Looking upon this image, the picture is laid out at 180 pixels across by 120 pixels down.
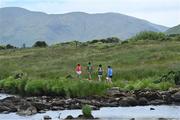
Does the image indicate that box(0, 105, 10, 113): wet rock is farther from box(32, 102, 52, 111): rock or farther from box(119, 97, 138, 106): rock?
box(119, 97, 138, 106): rock

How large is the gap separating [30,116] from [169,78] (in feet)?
65.9

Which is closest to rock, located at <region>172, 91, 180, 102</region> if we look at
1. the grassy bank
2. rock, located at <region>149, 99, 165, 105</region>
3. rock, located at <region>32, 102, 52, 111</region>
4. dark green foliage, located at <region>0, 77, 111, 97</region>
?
rock, located at <region>149, 99, 165, 105</region>

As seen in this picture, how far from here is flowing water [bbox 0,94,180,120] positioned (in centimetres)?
4466

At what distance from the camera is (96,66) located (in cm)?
9069

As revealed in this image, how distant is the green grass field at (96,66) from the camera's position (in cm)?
6381

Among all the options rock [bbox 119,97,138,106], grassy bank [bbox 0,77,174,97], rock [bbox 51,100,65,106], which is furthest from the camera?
grassy bank [bbox 0,77,174,97]

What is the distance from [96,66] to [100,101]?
33.8 metres

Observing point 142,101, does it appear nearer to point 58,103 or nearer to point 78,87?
point 58,103

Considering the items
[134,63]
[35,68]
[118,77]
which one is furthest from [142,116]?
Answer: [35,68]

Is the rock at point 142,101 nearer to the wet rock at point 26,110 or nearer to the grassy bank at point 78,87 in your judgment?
the grassy bank at point 78,87

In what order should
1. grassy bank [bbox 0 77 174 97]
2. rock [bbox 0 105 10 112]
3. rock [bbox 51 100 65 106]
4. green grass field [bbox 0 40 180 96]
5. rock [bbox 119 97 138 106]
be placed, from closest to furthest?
rock [bbox 0 105 10 112], rock [bbox 119 97 138 106], rock [bbox 51 100 65 106], grassy bank [bbox 0 77 174 97], green grass field [bbox 0 40 180 96]

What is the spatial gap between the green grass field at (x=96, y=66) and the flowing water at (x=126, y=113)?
28.9 feet

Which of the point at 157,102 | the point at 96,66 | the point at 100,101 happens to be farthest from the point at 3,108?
the point at 96,66

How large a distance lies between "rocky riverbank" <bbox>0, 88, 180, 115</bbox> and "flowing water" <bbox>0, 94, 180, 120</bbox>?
190 centimetres
